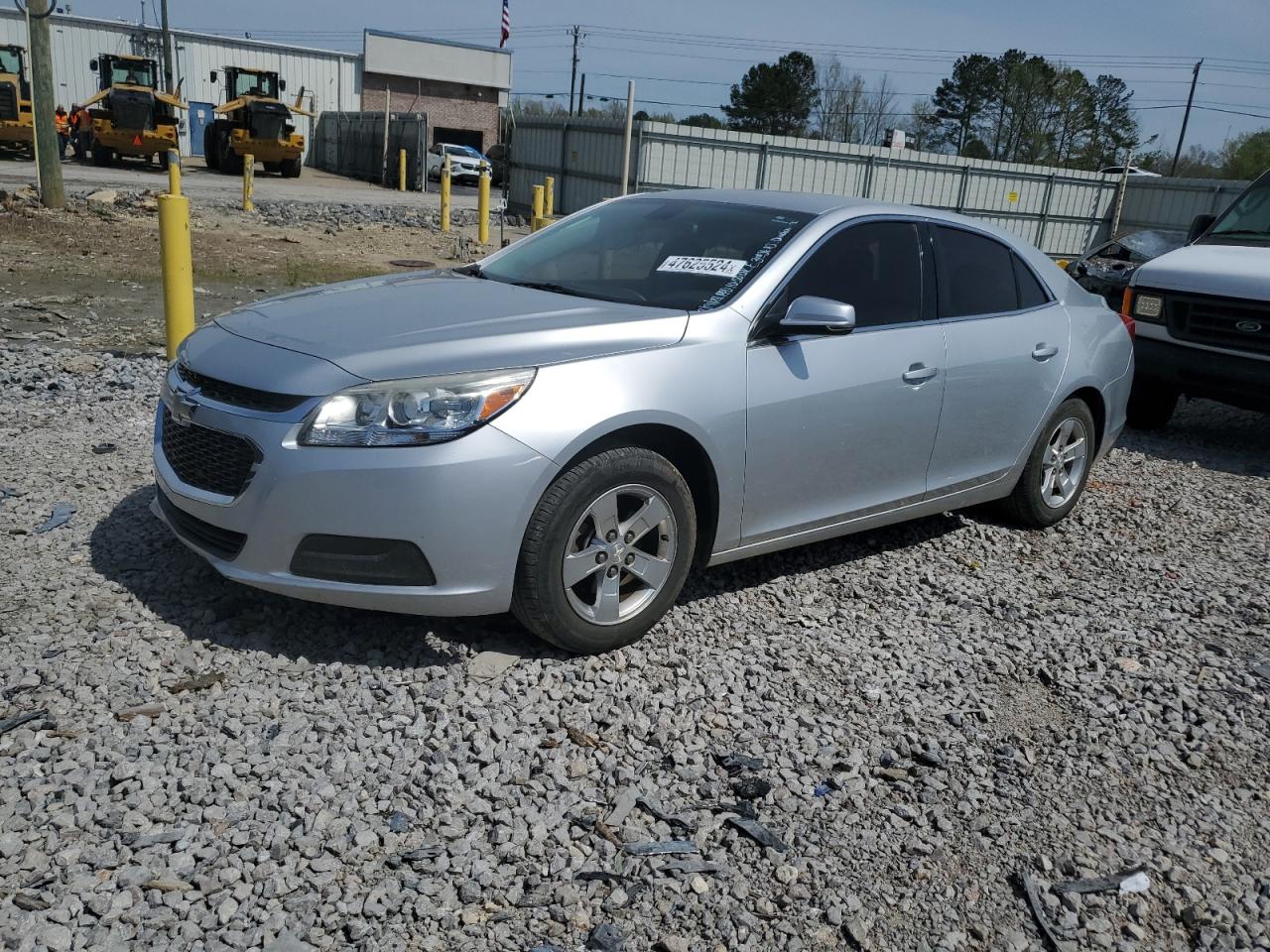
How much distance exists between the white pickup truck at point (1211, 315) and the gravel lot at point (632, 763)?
10.1 feet

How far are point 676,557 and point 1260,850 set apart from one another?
2.01 meters

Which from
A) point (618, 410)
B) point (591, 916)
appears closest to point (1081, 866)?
point (591, 916)

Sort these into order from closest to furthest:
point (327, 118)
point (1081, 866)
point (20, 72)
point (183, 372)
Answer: point (1081, 866) < point (183, 372) < point (20, 72) < point (327, 118)

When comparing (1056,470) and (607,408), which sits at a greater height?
(607,408)

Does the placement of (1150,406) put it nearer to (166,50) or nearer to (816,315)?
(816,315)

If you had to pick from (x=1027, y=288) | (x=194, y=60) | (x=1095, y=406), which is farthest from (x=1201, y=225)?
(x=194, y=60)

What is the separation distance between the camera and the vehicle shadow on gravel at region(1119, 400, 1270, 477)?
25.8ft

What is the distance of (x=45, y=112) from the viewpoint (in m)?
17.9

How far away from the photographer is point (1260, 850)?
124 inches

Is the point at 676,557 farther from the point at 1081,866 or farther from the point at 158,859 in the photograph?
the point at 158,859

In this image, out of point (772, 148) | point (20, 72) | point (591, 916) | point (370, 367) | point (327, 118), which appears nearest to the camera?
point (591, 916)

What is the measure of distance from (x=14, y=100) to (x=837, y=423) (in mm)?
34220

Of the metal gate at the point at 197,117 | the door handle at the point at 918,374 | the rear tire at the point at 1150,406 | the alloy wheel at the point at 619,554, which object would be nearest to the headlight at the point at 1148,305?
the rear tire at the point at 1150,406

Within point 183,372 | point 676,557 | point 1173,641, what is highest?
point 183,372
